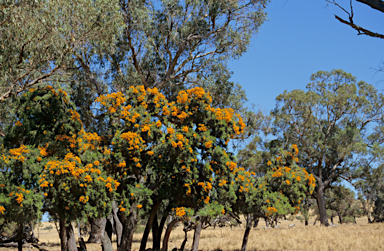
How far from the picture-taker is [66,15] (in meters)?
12.5

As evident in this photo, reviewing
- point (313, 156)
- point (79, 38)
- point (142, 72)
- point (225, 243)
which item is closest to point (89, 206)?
point (79, 38)

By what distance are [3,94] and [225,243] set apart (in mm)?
16628

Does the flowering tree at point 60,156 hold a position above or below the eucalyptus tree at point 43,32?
below

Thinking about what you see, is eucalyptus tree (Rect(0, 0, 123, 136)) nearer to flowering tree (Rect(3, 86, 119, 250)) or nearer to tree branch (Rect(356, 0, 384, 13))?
flowering tree (Rect(3, 86, 119, 250))

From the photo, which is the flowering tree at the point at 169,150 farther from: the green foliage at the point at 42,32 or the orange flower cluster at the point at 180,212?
the green foliage at the point at 42,32

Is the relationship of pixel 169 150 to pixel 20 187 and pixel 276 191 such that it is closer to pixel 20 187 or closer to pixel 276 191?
pixel 20 187

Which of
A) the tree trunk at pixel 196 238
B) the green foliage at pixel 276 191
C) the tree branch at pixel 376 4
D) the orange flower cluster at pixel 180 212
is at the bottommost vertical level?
the tree trunk at pixel 196 238

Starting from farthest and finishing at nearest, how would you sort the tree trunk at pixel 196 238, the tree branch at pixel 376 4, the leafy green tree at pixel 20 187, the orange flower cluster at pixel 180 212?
1. the tree trunk at pixel 196 238
2. the orange flower cluster at pixel 180 212
3. the leafy green tree at pixel 20 187
4. the tree branch at pixel 376 4

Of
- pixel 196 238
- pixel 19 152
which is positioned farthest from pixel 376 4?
pixel 196 238

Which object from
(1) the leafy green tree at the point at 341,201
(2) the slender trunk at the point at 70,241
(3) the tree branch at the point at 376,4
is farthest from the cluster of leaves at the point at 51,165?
(1) the leafy green tree at the point at 341,201

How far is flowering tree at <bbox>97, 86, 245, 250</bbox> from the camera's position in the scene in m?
12.3

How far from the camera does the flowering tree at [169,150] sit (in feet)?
40.4

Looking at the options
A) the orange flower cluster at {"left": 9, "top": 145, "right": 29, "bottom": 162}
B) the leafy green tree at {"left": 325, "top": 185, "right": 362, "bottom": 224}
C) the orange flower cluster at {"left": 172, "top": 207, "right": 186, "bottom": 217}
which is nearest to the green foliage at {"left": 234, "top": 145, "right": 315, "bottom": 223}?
the orange flower cluster at {"left": 172, "top": 207, "right": 186, "bottom": 217}

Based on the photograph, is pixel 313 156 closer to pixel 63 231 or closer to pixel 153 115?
pixel 153 115
